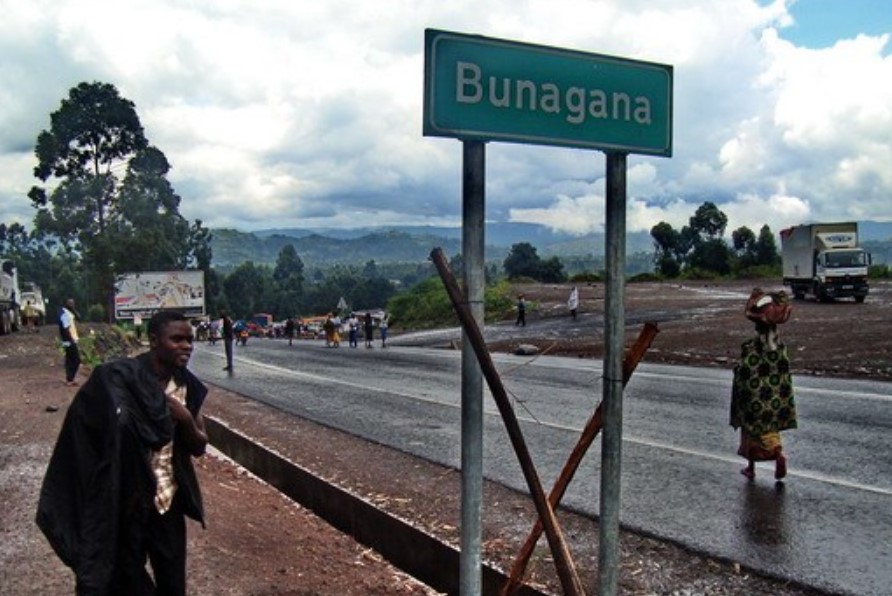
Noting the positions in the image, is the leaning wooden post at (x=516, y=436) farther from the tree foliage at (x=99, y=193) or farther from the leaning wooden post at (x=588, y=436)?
the tree foliage at (x=99, y=193)

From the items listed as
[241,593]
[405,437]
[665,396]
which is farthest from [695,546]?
[665,396]

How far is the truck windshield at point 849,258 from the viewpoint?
119 ft

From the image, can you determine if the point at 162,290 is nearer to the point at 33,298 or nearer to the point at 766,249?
the point at 33,298

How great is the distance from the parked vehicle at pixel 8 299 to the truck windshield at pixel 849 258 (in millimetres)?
36353

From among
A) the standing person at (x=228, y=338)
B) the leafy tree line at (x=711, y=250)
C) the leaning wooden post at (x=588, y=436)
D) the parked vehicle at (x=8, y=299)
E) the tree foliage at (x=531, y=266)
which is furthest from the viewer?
the tree foliage at (x=531, y=266)

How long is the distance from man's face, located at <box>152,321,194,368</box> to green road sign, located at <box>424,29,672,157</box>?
1.92 m

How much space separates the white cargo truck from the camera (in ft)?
120

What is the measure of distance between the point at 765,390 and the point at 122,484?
20.3ft

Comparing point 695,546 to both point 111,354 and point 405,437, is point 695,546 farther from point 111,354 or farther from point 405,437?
point 111,354

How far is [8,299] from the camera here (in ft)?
145

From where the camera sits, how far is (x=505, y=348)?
1180 inches

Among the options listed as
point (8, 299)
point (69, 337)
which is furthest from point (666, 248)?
point (69, 337)

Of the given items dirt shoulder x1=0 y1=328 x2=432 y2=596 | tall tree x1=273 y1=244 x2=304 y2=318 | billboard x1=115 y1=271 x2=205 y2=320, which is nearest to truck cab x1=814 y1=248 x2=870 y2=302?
billboard x1=115 y1=271 x2=205 y2=320

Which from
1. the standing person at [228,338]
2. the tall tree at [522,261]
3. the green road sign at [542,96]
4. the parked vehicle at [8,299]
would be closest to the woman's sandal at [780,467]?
the green road sign at [542,96]
